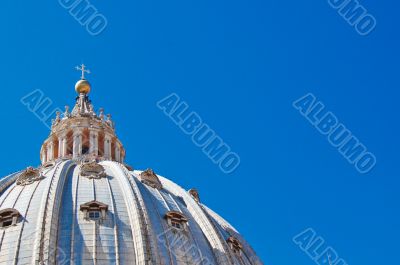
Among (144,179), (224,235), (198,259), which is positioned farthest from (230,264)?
(144,179)

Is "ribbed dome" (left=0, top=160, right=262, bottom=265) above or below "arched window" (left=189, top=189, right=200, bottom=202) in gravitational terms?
below

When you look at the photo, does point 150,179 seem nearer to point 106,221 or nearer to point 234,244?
point 234,244

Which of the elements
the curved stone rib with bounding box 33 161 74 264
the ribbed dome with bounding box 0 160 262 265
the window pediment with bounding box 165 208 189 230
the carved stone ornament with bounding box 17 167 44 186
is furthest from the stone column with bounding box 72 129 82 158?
the window pediment with bounding box 165 208 189 230

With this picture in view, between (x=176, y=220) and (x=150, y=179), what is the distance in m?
6.25

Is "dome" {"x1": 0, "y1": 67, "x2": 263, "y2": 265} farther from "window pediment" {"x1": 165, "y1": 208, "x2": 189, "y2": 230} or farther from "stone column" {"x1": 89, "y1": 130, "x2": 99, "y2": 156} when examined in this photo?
"stone column" {"x1": 89, "y1": 130, "x2": 99, "y2": 156}

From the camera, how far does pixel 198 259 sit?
163 feet

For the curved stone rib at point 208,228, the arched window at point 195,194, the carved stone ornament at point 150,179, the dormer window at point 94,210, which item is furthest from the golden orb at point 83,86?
the dormer window at point 94,210

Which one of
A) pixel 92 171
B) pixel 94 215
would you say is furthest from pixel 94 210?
pixel 92 171

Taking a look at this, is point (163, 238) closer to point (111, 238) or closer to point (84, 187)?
point (111, 238)

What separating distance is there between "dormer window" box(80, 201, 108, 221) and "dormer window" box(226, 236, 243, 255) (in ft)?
27.5

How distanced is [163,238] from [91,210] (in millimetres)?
4597

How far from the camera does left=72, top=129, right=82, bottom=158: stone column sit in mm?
67244

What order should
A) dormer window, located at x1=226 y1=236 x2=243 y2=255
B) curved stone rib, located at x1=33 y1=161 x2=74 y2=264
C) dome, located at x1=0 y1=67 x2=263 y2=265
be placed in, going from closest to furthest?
1. curved stone rib, located at x1=33 y1=161 x2=74 y2=264
2. dome, located at x1=0 y1=67 x2=263 y2=265
3. dormer window, located at x1=226 y1=236 x2=243 y2=255

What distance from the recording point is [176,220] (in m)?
52.7
